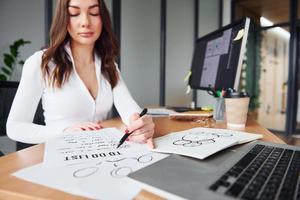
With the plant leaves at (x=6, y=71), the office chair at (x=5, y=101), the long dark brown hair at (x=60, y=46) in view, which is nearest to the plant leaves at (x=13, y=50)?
the plant leaves at (x=6, y=71)

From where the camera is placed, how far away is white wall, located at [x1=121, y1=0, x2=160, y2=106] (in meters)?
3.31

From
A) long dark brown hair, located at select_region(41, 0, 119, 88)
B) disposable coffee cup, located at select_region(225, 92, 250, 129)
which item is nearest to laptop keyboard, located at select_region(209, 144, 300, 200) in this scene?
disposable coffee cup, located at select_region(225, 92, 250, 129)

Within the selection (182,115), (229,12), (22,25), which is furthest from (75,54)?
(229,12)

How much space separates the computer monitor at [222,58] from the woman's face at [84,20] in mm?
670

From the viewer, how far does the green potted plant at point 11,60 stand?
233 cm

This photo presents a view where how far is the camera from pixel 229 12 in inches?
203

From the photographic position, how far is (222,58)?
1.35 meters

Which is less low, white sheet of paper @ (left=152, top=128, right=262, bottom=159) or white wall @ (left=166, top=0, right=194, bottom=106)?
white wall @ (left=166, top=0, right=194, bottom=106)

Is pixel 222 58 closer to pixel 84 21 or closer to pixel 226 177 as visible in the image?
pixel 84 21

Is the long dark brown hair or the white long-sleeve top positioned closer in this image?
the white long-sleeve top

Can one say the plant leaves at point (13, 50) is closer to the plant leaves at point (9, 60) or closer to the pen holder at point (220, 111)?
the plant leaves at point (9, 60)

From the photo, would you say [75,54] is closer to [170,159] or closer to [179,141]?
[179,141]

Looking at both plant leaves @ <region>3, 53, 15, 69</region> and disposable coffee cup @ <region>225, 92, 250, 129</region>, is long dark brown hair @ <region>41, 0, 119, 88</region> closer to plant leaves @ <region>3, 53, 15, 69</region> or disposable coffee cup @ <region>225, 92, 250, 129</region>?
disposable coffee cup @ <region>225, 92, 250, 129</region>

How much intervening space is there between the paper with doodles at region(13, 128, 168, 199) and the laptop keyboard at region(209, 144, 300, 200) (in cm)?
16
